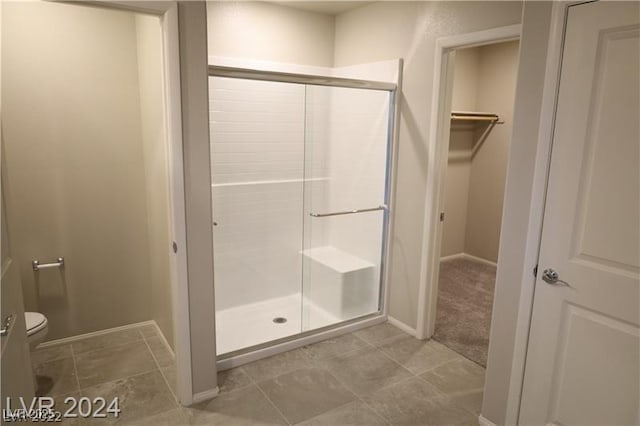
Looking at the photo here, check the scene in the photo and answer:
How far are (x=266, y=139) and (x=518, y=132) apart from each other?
6.81 feet

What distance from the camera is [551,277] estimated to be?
6.24ft

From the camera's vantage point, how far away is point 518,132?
1.94m

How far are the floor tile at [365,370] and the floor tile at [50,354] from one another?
1735 millimetres

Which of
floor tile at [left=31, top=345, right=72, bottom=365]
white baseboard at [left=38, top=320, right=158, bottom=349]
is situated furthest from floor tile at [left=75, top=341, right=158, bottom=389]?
white baseboard at [left=38, top=320, right=158, bottom=349]

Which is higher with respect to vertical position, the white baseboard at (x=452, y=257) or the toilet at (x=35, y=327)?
the toilet at (x=35, y=327)

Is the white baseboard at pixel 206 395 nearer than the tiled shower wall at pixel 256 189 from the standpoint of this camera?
Yes

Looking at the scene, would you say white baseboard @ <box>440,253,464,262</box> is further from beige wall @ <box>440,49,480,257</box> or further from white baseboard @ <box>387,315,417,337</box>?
white baseboard @ <box>387,315,417,337</box>

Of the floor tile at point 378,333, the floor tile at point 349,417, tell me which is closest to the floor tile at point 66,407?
the floor tile at point 349,417

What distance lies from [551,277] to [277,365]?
68.6 inches

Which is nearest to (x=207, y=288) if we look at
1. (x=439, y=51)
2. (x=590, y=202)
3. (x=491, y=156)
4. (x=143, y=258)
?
(x=143, y=258)

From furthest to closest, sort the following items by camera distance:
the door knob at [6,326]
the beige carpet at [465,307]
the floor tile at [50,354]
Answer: the beige carpet at [465,307], the floor tile at [50,354], the door knob at [6,326]

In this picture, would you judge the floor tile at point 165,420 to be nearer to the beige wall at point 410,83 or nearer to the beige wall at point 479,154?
the beige wall at point 410,83

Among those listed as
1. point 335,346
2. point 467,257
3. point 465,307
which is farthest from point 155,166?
point 467,257

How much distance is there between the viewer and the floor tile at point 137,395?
2316 millimetres
